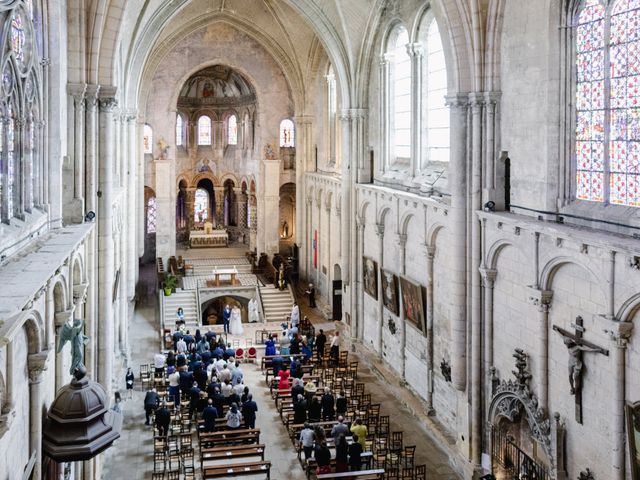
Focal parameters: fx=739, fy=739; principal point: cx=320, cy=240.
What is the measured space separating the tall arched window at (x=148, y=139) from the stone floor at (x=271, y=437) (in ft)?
49.6

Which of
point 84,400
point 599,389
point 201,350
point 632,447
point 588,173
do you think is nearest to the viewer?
point 84,400

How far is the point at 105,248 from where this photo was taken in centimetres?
1755

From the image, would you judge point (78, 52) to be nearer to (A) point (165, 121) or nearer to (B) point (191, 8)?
(B) point (191, 8)

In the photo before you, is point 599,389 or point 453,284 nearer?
point 599,389

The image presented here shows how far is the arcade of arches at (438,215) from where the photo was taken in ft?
39.6

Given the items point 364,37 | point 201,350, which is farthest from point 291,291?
point 364,37

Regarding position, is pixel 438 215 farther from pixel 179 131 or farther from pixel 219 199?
pixel 179 131

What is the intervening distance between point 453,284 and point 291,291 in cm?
1888

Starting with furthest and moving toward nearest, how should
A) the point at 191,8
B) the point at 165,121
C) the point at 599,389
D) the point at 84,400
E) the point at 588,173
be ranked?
1. the point at 165,121
2. the point at 191,8
3. the point at 588,173
4. the point at 599,389
5. the point at 84,400

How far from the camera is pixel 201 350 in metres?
26.7

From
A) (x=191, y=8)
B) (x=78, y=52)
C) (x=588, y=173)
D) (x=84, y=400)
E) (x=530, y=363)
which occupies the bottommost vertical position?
(x=530, y=363)

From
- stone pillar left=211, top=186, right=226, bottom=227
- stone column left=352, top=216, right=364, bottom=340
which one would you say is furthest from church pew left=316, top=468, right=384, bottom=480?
stone pillar left=211, top=186, right=226, bottom=227

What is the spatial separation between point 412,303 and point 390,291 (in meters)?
2.28

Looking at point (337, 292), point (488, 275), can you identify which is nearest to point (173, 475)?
point (488, 275)
